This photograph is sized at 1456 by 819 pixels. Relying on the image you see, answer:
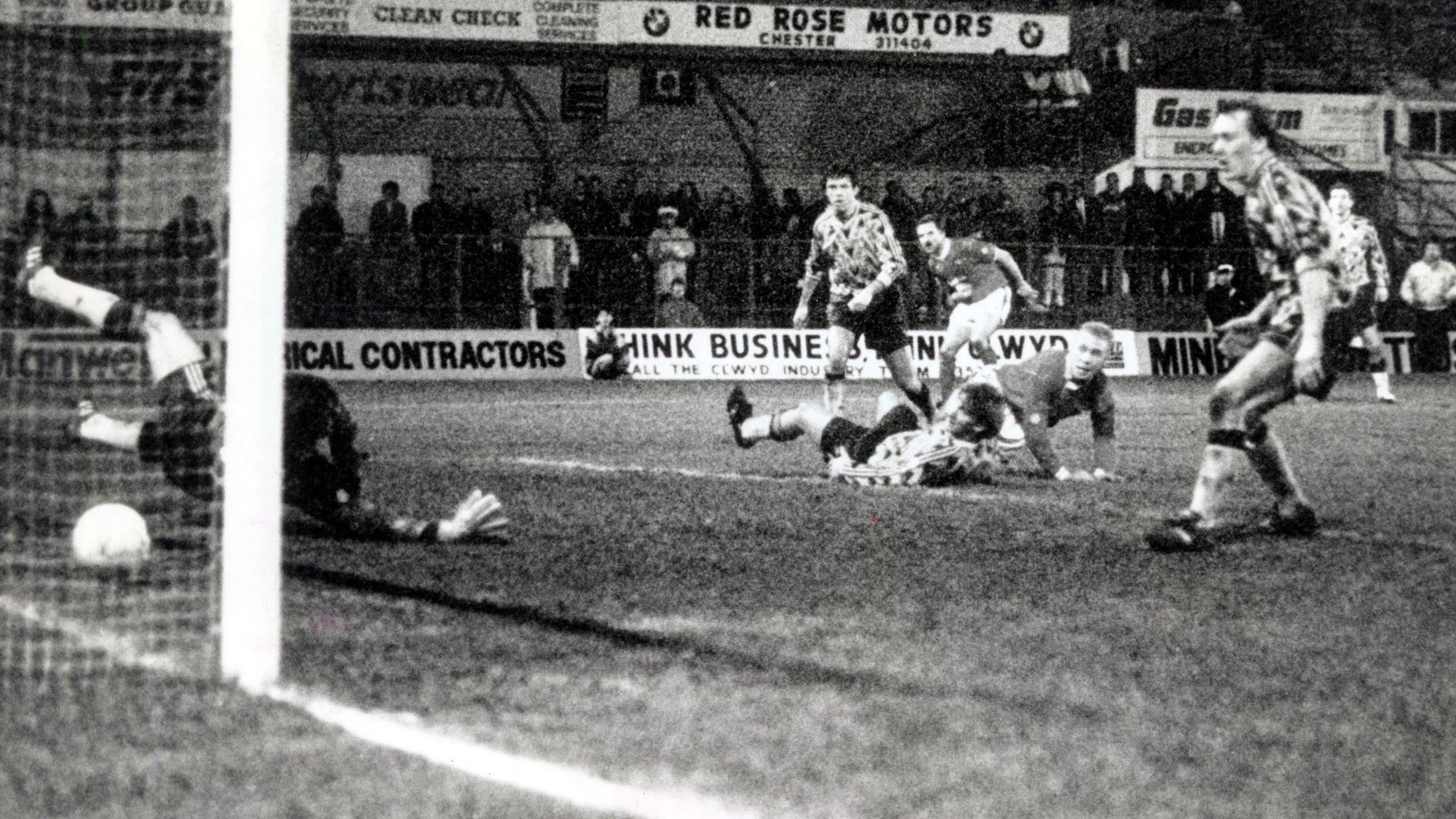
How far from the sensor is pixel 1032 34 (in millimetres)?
30109

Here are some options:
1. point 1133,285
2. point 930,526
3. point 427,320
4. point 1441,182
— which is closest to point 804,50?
point 1133,285

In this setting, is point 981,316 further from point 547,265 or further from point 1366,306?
point 547,265

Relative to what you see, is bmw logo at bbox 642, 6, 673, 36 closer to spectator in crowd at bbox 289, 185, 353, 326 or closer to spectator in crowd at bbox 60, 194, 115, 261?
spectator in crowd at bbox 289, 185, 353, 326

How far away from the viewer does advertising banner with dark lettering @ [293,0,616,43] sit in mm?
27453

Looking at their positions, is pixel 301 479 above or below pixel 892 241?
below

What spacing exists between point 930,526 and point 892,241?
589 centimetres

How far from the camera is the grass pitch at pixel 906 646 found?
4.51 meters

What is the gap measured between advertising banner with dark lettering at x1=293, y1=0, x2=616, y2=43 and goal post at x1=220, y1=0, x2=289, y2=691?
75.3ft

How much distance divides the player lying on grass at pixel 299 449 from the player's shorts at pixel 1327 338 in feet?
12.8

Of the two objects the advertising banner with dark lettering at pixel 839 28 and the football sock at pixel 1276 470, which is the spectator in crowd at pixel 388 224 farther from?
the football sock at pixel 1276 470

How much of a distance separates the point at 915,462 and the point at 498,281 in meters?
14.4

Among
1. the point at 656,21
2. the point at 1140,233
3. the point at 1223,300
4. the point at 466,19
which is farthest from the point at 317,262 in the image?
the point at 1223,300

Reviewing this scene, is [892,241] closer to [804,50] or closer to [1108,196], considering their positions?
[1108,196]

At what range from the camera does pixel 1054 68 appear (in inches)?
1192
